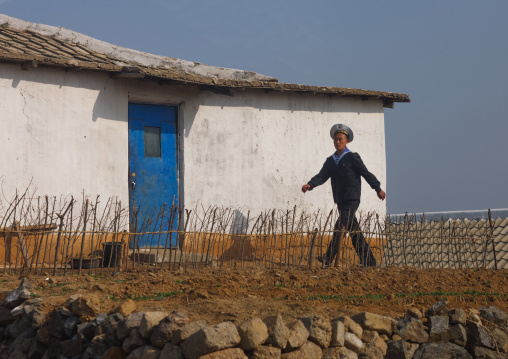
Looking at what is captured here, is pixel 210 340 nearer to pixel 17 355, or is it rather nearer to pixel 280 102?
pixel 17 355

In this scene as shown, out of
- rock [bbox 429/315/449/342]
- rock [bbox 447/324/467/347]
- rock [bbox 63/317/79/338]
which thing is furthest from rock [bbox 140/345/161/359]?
rock [bbox 447/324/467/347]

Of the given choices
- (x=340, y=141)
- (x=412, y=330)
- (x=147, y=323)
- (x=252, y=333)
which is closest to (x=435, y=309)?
(x=412, y=330)

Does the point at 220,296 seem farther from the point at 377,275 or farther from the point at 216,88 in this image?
the point at 216,88

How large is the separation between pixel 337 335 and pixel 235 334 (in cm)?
100

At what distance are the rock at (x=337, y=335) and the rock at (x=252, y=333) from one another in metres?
0.71

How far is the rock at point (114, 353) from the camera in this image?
5734 mm

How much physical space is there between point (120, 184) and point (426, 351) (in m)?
6.63

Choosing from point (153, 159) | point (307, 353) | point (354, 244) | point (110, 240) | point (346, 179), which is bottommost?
point (307, 353)

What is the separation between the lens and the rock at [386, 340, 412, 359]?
6.16 metres

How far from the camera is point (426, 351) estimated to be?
21.0ft

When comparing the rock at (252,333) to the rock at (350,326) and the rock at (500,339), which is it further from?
the rock at (500,339)

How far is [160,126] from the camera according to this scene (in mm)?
12148

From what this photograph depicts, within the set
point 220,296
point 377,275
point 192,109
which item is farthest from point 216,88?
point 220,296

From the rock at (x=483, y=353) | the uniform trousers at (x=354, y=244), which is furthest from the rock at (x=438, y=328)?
Result: the uniform trousers at (x=354, y=244)
